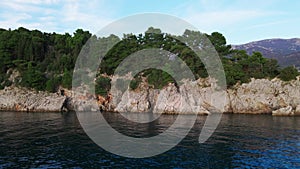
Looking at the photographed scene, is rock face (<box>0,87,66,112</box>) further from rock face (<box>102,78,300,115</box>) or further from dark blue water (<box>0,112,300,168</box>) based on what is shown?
dark blue water (<box>0,112,300,168</box>)

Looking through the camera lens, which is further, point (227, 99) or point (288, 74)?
point (227, 99)

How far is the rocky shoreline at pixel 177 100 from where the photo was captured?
66.6 metres

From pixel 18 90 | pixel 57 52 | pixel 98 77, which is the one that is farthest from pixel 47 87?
pixel 57 52

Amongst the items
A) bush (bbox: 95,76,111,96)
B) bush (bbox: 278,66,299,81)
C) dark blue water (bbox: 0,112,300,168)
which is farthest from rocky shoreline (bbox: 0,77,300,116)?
dark blue water (bbox: 0,112,300,168)

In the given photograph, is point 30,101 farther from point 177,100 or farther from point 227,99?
point 227,99

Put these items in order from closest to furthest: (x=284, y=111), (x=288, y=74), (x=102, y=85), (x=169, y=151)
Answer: (x=169, y=151), (x=284, y=111), (x=288, y=74), (x=102, y=85)

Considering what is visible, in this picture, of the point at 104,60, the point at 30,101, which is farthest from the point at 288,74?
the point at 30,101

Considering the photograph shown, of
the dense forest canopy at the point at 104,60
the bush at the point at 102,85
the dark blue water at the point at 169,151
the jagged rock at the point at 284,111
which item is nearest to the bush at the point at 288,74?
the dense forest canopy at the point at 104,60

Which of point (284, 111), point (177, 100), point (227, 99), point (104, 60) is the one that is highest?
point (104, 60)

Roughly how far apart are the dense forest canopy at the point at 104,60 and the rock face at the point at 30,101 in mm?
3046

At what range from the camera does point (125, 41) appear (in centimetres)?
8738

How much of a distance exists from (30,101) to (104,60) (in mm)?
25687

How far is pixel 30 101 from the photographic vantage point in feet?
243

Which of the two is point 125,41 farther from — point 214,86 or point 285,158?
point 285,158
